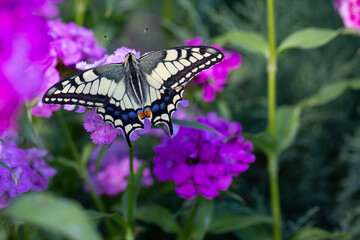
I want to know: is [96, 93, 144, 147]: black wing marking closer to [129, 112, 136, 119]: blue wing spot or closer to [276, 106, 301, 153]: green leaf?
[129, 112, 136, 119]: blue wing spot

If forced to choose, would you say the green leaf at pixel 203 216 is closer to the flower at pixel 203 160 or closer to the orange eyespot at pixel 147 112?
the flower at pixel 203 160

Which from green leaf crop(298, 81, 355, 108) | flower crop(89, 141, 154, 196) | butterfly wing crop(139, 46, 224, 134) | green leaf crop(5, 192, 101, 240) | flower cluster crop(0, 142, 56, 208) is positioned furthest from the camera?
flower crop(89, 141, 154, 196)

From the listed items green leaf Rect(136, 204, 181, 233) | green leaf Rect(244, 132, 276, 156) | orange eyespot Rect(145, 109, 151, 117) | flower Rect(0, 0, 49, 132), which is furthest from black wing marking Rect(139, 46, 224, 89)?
flower Rect(0, 0, 49, 132)

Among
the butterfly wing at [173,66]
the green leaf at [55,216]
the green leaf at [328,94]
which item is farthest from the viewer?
the green leaf at [328,94]

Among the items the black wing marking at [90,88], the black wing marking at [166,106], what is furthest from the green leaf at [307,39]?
the black wing marking at [90,88]

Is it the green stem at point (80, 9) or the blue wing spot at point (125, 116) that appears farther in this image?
the green stem at point (80, 9)

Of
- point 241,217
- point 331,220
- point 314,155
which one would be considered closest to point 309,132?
point 314,155
